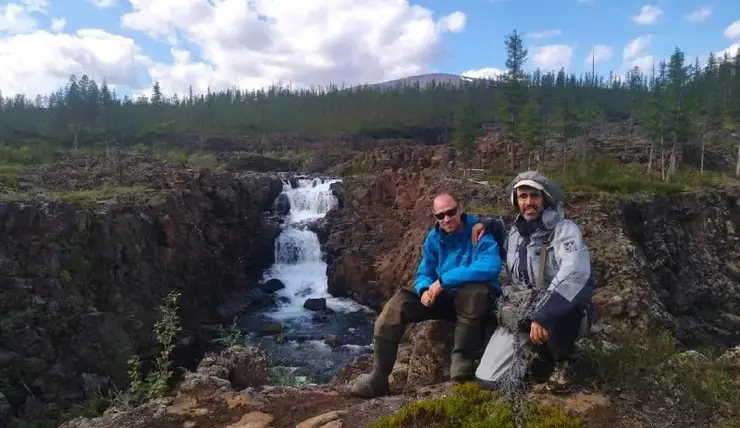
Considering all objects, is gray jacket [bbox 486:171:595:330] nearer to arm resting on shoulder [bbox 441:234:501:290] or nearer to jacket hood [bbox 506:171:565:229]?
jacket hood [bbox 506:171:565:229]

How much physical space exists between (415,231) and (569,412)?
16790 mm

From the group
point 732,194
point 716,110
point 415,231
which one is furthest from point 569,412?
point 716,110

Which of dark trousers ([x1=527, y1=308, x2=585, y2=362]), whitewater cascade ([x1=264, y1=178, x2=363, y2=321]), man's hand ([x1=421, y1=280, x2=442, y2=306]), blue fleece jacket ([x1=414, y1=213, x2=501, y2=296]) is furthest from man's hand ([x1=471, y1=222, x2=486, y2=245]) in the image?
whitewater cascade ([x1=264, y1=178, x2=363, y2=321])

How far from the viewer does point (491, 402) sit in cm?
336

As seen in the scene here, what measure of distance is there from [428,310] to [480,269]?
618 mm

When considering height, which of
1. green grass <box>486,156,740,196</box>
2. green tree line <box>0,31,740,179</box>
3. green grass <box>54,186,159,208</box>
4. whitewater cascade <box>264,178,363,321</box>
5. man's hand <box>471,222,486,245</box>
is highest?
green tree line <box>0,31,740,179</box>

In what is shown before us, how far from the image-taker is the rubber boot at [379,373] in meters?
4.36

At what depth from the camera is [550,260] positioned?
3770mm

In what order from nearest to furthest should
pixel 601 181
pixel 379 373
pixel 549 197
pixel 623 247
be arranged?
1. pixel 549 197
2. pixel 379 373
3. pixel 623 247
4. pixel 601 181

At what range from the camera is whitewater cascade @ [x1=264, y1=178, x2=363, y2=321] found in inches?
910

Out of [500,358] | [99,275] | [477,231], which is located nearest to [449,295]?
[477,231]

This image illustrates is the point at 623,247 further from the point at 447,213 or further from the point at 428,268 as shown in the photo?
the point at 447,213

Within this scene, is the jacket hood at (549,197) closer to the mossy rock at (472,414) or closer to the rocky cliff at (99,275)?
the mossy rock at (472,414)

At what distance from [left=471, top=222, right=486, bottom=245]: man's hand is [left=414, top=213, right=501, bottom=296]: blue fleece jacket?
0.04 metres
